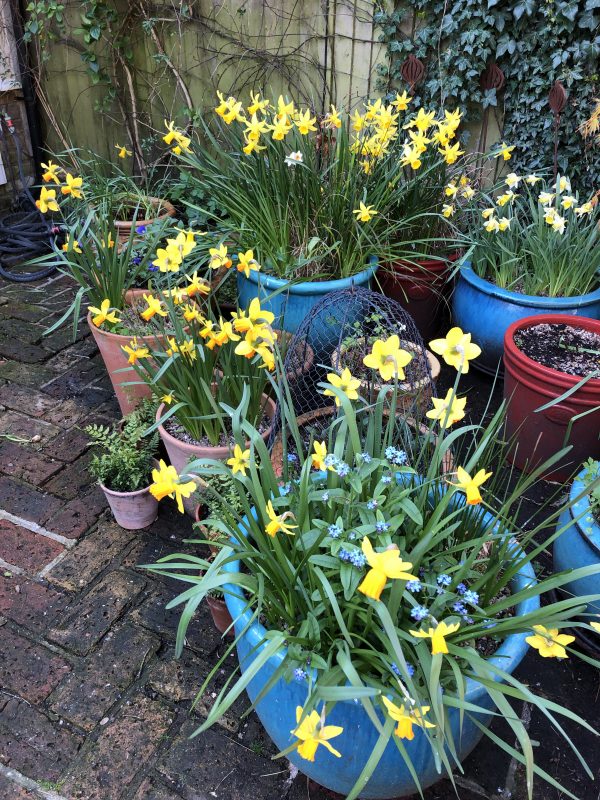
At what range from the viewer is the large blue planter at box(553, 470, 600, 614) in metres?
1.68

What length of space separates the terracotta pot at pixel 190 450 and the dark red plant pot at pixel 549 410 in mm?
858

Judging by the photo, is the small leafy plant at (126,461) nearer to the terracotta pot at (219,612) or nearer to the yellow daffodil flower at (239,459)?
the terracotta pot at (219,612)

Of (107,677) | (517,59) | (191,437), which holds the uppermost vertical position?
(517,59)

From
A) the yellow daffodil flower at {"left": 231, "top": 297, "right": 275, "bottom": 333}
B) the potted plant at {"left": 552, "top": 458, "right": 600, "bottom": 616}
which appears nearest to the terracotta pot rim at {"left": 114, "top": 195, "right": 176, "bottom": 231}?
the yellow daffodil flower at {"left": 231, "top": 297, "right": 275, "bottom": 333}

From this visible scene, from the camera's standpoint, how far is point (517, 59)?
310 cm

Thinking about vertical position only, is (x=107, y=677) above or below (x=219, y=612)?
below

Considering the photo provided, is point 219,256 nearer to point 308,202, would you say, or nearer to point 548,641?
point 308,202

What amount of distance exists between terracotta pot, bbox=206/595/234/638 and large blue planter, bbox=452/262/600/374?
158 cm

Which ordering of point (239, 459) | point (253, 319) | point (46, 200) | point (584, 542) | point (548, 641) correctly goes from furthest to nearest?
point (46, 200)
point (584, 542)
point (253, 319)
point (239, 459)
point (548, 641)

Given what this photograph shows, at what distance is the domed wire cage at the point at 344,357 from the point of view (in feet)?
6.64

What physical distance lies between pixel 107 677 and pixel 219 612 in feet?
1.20

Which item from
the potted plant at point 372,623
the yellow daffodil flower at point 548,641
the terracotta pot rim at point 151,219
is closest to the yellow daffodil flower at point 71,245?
the terracotta pot rim at point 151,219

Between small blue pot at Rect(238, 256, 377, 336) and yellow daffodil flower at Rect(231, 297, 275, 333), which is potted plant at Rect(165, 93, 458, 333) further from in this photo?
yellow daffodil flower at Rect(231, 297, 275, 333)

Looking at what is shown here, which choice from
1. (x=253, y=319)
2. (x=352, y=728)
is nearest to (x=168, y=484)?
(x=253, y=319)
